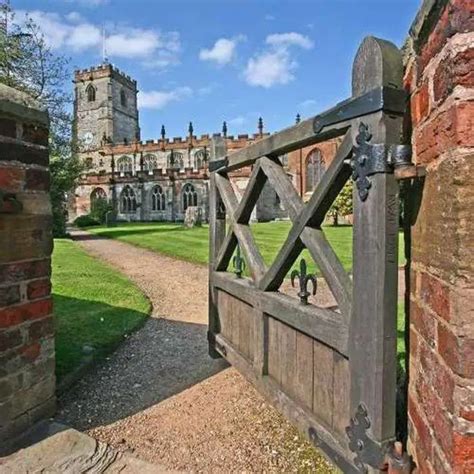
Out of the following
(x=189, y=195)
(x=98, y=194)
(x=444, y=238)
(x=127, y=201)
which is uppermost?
(x=98, y=194)

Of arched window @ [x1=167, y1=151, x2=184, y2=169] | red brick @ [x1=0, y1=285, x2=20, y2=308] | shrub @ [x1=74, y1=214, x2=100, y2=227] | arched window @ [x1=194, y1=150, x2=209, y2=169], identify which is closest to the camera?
red brick @ [x1=0, y1=285, x2=20, y2=308]

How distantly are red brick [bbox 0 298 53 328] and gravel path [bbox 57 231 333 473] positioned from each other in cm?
82

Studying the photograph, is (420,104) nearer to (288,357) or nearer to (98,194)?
(288,357)

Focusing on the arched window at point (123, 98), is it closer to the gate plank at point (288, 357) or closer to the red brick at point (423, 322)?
the gate plank at point (288, 357)

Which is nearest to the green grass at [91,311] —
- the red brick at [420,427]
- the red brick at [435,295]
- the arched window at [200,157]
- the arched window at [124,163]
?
the red brick at [420,427]

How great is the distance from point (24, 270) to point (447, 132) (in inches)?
96.4

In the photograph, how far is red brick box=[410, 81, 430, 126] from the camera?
1.42 meters

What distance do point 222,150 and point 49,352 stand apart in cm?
229

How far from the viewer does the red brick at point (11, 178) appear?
245cm

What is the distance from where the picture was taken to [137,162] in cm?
5894

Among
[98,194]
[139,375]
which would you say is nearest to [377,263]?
[139,375]

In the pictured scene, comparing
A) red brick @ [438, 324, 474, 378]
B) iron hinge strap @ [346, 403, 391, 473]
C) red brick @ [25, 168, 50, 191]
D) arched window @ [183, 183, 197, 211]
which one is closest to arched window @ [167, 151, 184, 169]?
arched window @ [183, 183, 197, 211]

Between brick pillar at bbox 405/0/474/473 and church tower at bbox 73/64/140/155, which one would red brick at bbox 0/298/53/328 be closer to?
brick pillar at bbox 405/0/474/473

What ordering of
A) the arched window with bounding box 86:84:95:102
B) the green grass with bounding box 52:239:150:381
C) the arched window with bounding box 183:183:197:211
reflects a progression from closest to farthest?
the green grass with bounding box 52:239:150:381
the arched window with bounding box 183:183:197:211
the arched window with bounding box 86:84:95:102
